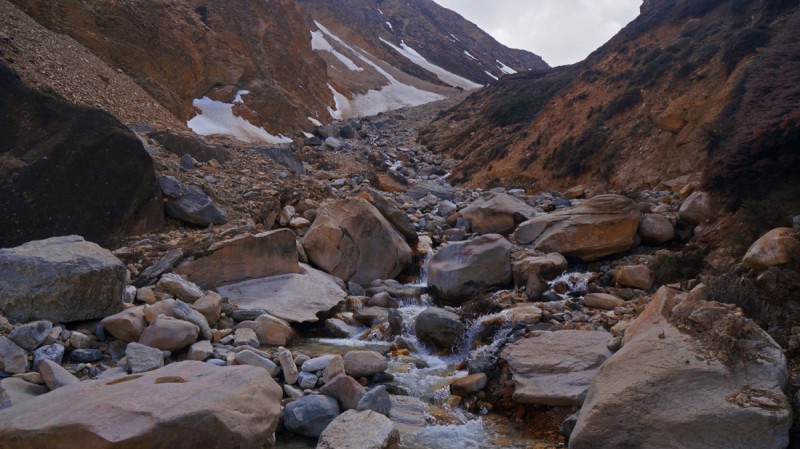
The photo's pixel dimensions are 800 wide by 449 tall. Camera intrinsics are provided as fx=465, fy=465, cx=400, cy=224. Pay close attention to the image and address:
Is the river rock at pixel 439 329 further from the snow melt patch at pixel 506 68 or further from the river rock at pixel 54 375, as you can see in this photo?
the snow melt patch at pixel 506 68

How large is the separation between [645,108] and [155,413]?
16901 millimetres

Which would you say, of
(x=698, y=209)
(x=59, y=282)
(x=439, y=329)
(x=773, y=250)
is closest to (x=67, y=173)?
(x=59, y=282)

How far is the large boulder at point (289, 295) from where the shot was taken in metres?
6.86

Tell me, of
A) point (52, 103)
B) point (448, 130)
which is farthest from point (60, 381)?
point (448, 130)

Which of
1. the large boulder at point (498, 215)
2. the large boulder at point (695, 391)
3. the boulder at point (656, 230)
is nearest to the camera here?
the large boulder at point (695, 391)

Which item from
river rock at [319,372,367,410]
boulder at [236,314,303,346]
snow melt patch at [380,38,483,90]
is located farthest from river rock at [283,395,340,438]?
snow melt patch at [380,38,483,90]

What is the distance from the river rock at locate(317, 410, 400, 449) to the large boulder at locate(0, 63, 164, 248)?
18.3 feet

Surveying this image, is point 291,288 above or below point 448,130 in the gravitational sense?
below

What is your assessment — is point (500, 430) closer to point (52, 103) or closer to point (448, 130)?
point (52, 103)

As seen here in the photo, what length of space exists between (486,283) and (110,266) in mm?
5677

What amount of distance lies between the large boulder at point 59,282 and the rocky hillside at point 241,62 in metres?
7.71

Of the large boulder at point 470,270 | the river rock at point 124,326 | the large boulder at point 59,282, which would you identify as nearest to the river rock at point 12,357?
the large boulder at point 59,282

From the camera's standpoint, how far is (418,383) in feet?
17.6

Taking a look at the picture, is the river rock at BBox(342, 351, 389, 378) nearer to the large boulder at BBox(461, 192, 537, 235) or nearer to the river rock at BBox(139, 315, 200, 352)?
the river rock at BBox(139, 315, 200, 352)
